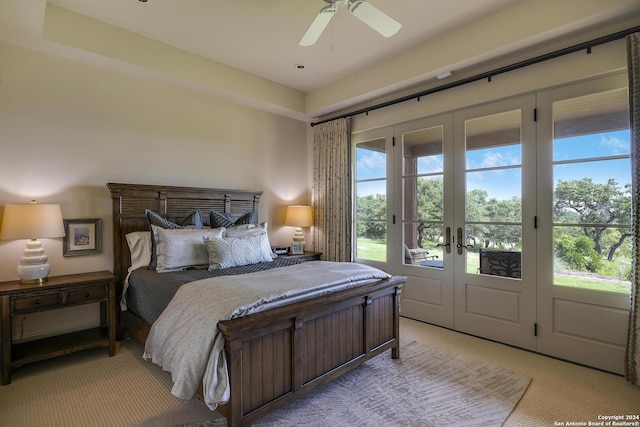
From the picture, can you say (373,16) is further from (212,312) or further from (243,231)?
(243,231)

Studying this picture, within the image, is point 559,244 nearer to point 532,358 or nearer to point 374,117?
point 532,358

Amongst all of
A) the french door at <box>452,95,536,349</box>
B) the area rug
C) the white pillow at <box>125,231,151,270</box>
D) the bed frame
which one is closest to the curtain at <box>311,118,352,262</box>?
the french door at <box>452,95,536,349</box>

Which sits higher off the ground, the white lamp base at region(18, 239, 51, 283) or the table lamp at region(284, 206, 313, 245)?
the table lamp at region(284, 206, 313, 245)

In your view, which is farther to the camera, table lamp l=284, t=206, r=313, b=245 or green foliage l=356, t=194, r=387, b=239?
table lamp l=284, t=206, r=313, b=245

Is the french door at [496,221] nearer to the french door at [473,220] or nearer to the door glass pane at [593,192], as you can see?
the french door at [473,220]

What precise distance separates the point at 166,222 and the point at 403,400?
268 cm

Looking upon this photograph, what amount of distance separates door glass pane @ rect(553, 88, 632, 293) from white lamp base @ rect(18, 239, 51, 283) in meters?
4.38

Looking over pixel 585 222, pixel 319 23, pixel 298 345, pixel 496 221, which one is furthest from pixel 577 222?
pixel 319 23

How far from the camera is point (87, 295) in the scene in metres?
2.74

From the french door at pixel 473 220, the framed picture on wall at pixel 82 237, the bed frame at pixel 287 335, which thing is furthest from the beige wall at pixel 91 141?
the french door at pixel 473 220

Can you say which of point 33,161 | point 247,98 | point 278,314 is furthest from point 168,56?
point 278,314

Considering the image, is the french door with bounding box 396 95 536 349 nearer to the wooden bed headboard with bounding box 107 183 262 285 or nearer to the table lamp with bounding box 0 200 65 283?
the wooden bed headboard with bounding box 107 183 262 285

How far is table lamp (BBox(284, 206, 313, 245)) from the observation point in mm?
4551

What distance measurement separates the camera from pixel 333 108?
14.9 ft
